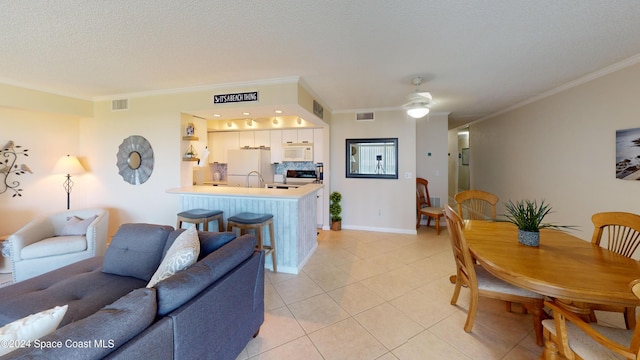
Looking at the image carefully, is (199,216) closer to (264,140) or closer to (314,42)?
(314,42)

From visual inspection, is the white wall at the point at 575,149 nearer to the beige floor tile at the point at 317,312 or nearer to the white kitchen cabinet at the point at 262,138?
the beige floor tile at the point at 317,312

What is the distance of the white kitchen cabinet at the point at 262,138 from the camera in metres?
5.46

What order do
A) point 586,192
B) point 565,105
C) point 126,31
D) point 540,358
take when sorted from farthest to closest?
point 565,105 → point 586,192 → point 126,31 → point 540,358

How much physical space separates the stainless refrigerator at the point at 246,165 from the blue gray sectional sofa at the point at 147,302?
309 centimetres

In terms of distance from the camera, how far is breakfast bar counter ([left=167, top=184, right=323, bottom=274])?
10.0 feet

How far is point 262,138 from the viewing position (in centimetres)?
→ 548

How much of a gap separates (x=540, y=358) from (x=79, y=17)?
13.5ft

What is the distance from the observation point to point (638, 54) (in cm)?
247

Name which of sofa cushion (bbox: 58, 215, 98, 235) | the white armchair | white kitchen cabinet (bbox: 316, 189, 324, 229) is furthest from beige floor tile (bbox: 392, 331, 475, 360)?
sofa cushion (bbox: 58, 215, 98, 235)

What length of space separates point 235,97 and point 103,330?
9.51 feet

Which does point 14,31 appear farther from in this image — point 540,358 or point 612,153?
point 612,153

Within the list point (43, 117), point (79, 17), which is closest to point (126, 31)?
point (79, 17)

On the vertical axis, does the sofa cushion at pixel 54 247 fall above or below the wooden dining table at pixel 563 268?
below

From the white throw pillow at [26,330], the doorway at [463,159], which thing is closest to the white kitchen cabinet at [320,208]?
the white throw pillow at [26,330]
